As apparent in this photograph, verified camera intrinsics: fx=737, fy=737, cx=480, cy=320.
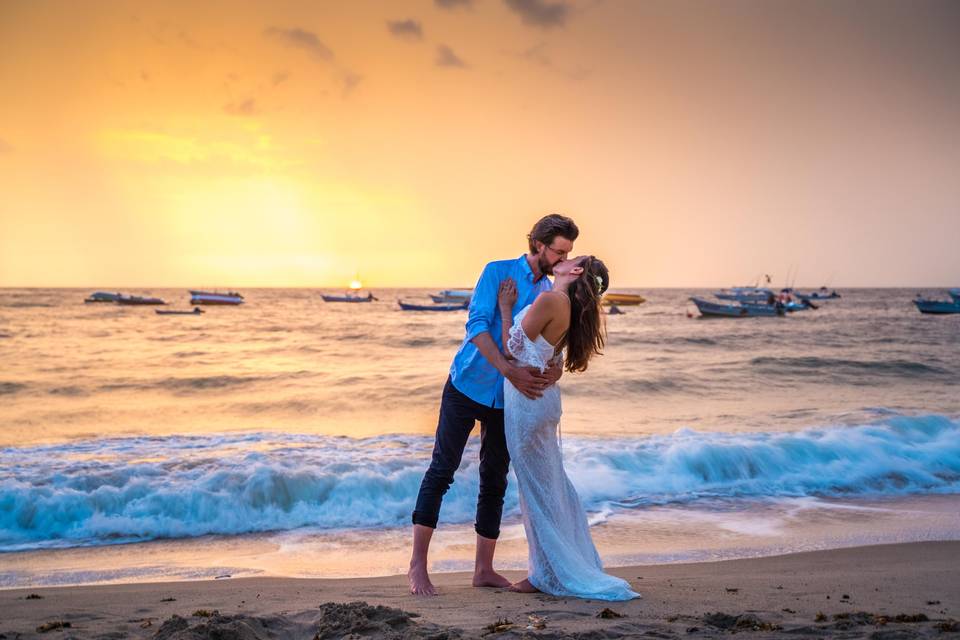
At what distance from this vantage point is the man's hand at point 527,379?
4.13 meters

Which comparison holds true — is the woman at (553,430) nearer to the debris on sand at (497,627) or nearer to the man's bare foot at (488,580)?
the man's bare foot at (488,580)

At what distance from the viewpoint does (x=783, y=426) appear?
12.5 meters

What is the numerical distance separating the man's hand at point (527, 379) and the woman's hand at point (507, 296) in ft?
1.10

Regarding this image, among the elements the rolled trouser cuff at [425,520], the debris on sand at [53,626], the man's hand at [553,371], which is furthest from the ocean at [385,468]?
the man's hand at [553,371]

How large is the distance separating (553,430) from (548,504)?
441 mm

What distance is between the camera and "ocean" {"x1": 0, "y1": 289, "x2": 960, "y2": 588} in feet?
20.7

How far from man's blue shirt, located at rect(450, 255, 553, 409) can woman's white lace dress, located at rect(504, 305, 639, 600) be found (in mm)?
123

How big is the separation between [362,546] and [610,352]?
2241cm

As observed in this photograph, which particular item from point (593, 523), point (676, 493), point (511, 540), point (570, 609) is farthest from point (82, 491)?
point (676, 493)

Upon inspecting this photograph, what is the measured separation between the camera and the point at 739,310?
173ft

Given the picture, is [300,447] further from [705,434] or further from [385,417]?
[705,434]

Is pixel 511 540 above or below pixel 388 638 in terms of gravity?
below

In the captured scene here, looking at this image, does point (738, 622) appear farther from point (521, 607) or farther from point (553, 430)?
point (553, 430)

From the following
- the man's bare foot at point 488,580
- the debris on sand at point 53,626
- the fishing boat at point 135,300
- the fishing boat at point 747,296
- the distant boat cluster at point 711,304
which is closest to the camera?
the debris on sand at point 53,626
